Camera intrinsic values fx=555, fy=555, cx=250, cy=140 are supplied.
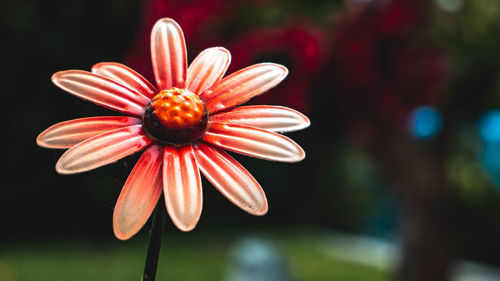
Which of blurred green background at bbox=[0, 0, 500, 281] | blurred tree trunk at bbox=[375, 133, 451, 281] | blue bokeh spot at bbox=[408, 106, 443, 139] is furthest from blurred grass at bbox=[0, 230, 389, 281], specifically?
blurred tree trunk at bbox=[375, 133, 451, 281]

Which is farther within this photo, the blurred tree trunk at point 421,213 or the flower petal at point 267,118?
the blurred tree trunk at point 421,213

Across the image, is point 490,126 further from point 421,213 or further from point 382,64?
point 382,64

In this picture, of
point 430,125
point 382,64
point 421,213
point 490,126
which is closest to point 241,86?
point 382,64

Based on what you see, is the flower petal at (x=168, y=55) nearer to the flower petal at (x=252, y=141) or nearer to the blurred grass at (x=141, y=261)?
the flower petal at (x=252, y=141)

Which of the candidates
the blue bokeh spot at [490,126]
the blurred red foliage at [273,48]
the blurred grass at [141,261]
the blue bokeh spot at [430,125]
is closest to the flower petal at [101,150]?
the blurred red foliage at [273,48]

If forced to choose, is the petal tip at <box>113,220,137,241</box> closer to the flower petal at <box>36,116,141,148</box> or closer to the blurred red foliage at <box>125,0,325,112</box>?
the flower petal at <box>36,116,141,148</box>

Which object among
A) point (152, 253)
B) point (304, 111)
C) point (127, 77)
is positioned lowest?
point (152, 253)

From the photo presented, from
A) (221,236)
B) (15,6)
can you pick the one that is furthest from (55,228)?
(15,6)

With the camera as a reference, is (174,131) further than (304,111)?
No
